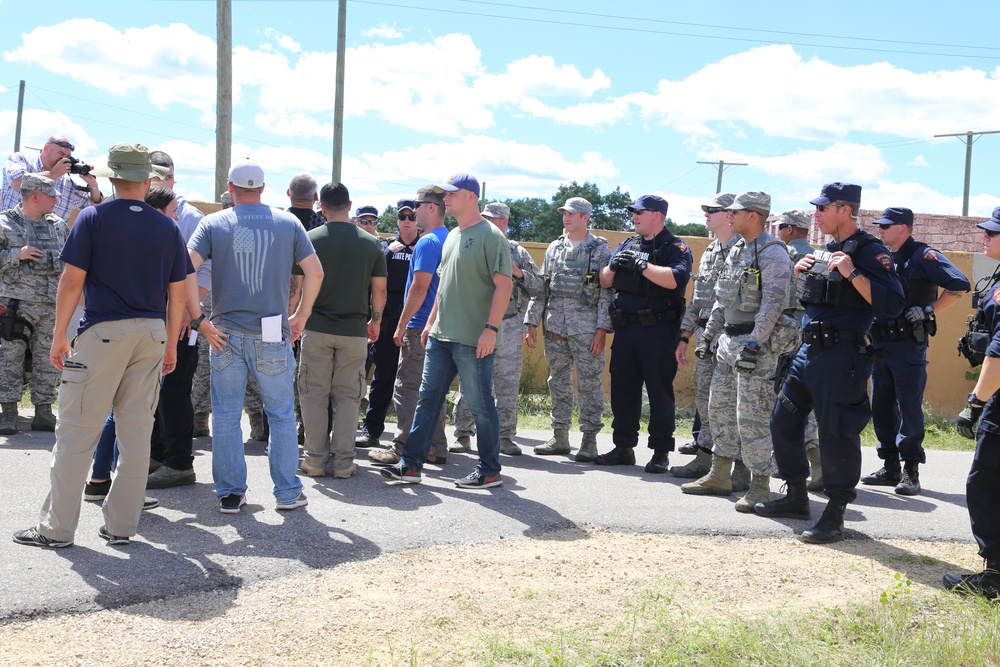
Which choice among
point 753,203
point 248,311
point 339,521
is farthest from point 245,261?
point 753,203

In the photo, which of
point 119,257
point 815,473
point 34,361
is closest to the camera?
point 119,257

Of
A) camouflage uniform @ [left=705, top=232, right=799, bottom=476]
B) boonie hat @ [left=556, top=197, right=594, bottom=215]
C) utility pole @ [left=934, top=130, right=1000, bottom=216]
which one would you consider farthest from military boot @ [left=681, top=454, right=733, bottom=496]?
utility pole @ [left=934, top=130, right=1000, bottom=216]

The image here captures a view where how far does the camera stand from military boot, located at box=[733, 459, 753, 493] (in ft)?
22.3

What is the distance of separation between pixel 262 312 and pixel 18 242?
A: 3.53 m

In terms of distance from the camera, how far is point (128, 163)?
15.5ft

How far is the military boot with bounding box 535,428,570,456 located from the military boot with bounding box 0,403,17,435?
173 inches

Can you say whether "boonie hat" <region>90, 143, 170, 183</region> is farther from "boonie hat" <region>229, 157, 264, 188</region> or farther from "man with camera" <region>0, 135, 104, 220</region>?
"man with camera" <region>0, 135, 104, 220</region>

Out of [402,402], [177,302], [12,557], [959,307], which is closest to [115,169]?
[177,302]

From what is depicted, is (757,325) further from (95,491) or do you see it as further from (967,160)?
(967,160)

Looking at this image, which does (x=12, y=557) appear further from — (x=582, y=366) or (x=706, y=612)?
(x=582, y=366)

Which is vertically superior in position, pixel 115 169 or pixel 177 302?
pixel 115 169

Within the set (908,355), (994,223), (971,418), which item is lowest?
(971,418)

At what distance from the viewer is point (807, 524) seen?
5957mm

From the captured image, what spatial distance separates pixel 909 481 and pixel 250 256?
5.34m
